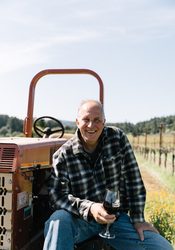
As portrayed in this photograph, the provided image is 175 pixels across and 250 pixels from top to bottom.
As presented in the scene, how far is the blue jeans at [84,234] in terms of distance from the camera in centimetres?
301

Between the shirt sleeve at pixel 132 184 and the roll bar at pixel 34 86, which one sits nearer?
the shirt sleeve at pixel 132 184

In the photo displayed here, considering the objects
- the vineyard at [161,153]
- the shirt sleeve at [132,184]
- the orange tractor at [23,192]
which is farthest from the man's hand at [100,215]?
the vineyard at [161,153]

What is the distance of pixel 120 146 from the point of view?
3572 mm

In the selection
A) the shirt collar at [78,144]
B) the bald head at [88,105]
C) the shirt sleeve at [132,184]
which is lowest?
the shirt sleeve at [132,184]

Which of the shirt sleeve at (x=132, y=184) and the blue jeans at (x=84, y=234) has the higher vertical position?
the shirt sleeve at (x=132, y=184)

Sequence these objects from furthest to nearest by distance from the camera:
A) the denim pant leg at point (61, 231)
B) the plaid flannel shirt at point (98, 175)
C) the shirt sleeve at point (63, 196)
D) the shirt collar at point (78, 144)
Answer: the shirt collar at point (78, 144) → the plaid flannel shirt at point (98, 175) → the shirt sleeve at point (63, 196) → the denim pant leg at point (61, 231)

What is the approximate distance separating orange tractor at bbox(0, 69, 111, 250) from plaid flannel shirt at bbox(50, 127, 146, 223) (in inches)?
10.6

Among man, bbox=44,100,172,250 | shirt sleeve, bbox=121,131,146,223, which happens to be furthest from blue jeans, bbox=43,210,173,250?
shirt sleeve, bbox=121,131,146,223

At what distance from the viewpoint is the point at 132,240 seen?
Answer: 3.37 metres

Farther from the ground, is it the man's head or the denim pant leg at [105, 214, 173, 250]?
the man's head

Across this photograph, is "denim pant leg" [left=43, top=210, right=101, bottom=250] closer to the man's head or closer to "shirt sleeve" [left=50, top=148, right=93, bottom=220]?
"shirt sleeve" [left=50, top=148, right=93, bottom=220]

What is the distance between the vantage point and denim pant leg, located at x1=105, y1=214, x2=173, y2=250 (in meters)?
3.33

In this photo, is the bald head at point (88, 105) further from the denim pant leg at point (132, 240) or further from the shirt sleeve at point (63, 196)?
the denim pant leg at point (132, 240)

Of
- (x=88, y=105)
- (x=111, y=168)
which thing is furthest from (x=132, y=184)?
(x=88, y=105)
